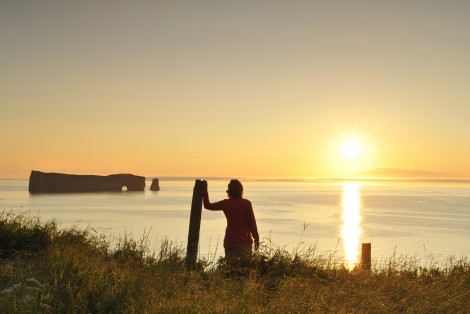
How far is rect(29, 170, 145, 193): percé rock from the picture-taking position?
496 feet

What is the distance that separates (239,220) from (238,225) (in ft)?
Result: 0.35

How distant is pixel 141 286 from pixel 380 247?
33.4 meters

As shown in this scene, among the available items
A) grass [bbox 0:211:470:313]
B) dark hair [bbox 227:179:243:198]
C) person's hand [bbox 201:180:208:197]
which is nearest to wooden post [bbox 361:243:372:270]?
grass [bbox 0:211:470:313]

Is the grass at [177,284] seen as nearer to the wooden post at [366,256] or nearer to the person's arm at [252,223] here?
the person's arm at [252,223]

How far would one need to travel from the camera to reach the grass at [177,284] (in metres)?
6.41

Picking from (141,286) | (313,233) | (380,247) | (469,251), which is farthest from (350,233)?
(141,286)

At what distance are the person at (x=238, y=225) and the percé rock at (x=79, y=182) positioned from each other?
150 m

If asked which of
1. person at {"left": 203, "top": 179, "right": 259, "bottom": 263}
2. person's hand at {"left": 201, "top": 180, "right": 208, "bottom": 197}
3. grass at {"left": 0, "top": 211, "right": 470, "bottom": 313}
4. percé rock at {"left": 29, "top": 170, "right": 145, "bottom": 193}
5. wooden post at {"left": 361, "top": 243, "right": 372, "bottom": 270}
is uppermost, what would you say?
percé rock at {"left": 29, "top": 170, "right": 145, "bottom": 193}

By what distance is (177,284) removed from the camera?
760 cm

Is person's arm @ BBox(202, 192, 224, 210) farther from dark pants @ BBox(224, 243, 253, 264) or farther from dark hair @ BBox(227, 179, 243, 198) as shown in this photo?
dark pants @ BBox(224, 243, 253, 264)

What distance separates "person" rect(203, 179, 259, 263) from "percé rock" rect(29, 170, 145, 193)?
15023 centimetres

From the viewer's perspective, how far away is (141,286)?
7.21m

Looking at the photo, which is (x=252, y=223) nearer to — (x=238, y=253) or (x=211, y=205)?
(x=238, y=253)

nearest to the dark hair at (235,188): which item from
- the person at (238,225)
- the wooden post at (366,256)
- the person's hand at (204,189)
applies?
the person at (238,225)
